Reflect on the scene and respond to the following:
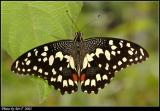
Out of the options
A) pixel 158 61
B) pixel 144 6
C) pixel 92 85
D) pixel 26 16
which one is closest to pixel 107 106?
pixel 158 61

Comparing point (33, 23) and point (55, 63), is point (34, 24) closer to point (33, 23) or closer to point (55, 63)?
point (33, 23)

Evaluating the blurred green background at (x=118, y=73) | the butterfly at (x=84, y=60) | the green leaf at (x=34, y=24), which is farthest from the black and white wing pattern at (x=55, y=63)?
the blurred green background at (x=118, y=73)

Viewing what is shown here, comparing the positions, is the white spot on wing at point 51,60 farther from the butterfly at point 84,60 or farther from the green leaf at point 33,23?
the green leaf at point 33,23

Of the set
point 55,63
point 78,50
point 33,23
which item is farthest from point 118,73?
point 33,23

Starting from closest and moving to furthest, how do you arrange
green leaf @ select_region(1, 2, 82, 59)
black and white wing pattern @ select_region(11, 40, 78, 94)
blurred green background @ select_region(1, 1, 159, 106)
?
green leaf @ select_region(1, 2, 82, 59) → black and white wing pattern @ select_region(11, 40, 78, 94) → blurred green background @ select_region(1, 1, 159, 106)

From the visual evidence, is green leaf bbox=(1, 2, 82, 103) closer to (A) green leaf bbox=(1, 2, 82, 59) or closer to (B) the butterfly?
(A) green leaf bbox=(1, 2, 82, 59)

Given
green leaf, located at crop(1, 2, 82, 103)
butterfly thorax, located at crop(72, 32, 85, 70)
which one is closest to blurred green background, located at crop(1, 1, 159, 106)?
Answer: butterfly thorax, located at crop(72, 32, 85, 70)

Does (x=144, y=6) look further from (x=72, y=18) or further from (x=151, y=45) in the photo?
(x=72, y=18)
